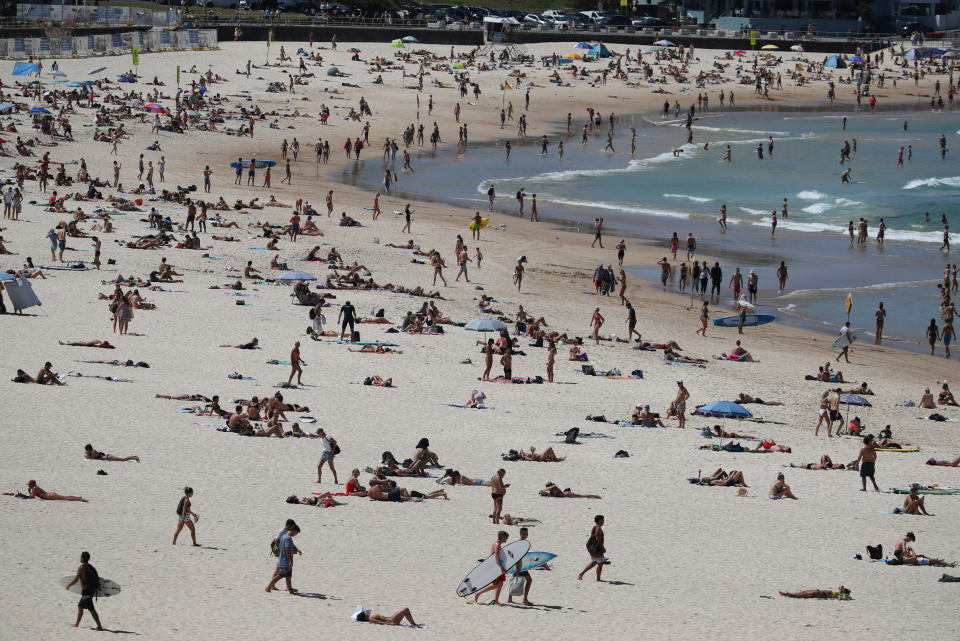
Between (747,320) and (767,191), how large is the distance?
20.3 metres

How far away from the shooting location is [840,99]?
74500mm

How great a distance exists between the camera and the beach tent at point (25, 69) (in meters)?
52.0

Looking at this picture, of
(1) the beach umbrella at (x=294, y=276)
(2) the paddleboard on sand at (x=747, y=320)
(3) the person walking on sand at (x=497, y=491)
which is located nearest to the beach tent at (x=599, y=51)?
(2) the paddleboard on sand at (x=747, y=320)

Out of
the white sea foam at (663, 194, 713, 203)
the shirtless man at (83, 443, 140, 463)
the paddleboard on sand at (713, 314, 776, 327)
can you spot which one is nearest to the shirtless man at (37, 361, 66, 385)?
the shirtless man at (83, 443, 140, 463)

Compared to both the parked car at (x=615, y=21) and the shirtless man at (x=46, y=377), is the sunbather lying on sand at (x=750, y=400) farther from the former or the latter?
the parked car at (x=615, y=21)

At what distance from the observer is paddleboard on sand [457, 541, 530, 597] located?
1255 cm

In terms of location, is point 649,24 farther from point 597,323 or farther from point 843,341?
point 843,341

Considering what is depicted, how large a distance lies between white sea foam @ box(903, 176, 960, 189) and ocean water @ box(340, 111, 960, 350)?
4cm

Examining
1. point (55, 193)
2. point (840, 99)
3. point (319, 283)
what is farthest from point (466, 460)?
point (840, 99)

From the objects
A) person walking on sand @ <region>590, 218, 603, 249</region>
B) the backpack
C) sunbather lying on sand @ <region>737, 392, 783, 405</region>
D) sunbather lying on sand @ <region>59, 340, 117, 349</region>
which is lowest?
sunbather lying on sand @ <region>737, 392, 783, 405</region>

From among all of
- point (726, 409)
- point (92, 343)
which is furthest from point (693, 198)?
point (92, 343)

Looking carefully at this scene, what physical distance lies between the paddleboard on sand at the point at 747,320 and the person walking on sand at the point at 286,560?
16.3 metres

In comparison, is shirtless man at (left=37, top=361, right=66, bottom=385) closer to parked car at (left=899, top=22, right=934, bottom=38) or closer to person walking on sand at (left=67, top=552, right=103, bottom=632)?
person walking on sand at (left=67, top=552, right=103, bottom=632)

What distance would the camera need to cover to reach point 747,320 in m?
27.2
